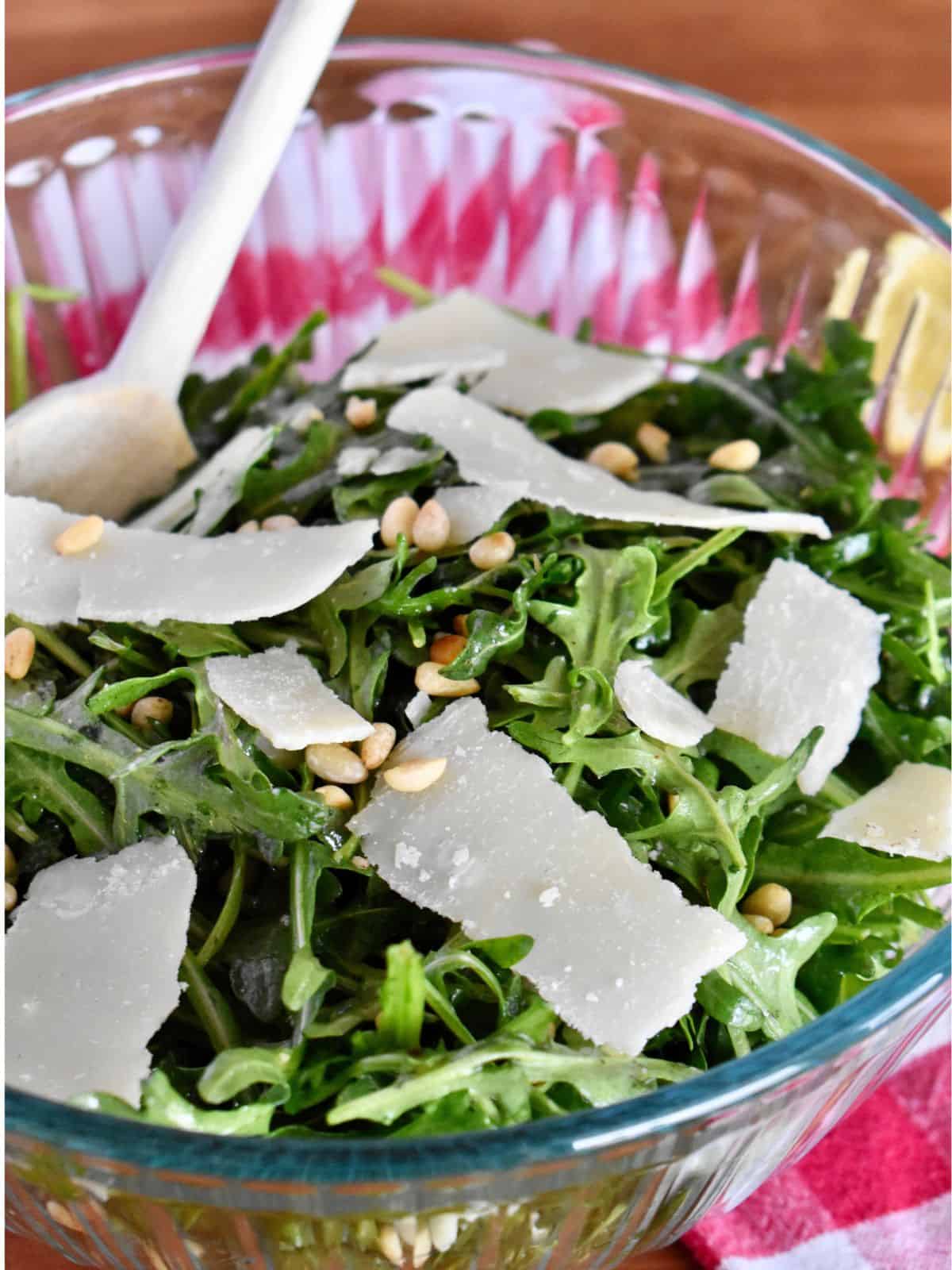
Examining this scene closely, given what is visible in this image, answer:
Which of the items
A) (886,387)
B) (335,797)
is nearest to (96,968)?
(335,797)

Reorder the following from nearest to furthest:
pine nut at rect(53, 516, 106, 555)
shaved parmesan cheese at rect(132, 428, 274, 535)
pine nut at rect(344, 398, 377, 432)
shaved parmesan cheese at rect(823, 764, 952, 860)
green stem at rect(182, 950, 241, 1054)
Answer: green stem at rect(182, 950, 241, 1054), shaved parmesan cheese at rect(823, 764, 952, 860), pine nut at rect(53, 516, 106, 555), shaved parmesan cheese at rect(132, 428, 274, 535), pine nut at rect(344, 398, 377, 432)

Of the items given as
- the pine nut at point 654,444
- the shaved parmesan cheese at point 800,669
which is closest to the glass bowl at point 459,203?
the pine nut at point 654,444

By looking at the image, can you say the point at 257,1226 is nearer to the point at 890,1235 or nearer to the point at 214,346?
the point at 890,1235

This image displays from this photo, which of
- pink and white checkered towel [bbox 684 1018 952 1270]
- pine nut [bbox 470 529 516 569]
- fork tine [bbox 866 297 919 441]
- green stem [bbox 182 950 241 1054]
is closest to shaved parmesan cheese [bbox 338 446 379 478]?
pine nut [bbox 470 529 516 569]

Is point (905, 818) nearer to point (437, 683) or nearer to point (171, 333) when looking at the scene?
point (437, 683)

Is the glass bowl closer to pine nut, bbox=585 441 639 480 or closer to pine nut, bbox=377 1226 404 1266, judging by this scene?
pine nut, bbox=585 441 639 480

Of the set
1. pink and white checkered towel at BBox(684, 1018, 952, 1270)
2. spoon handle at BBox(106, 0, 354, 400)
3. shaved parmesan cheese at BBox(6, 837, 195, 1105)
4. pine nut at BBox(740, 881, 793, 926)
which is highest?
spoon handle at BBox(106, 0, 354, 400)
